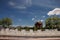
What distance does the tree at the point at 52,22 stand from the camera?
5.25ft

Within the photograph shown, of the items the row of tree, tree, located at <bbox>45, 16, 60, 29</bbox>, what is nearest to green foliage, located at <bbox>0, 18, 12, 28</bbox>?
the row of tree

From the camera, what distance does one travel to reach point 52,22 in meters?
1.61

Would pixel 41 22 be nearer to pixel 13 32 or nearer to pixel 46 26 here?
pixel 46 26

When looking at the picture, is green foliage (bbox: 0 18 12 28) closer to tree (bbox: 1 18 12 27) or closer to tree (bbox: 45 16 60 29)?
tree (bbox: 1 18 12 27)

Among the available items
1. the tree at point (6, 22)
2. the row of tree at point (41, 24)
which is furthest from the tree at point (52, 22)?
the tree at point (6, 22)

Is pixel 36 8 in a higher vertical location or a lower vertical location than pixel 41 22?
higher

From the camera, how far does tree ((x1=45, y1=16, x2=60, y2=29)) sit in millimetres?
1602

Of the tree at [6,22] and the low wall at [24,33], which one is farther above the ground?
the tree at [6,22]

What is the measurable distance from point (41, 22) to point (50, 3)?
18cm

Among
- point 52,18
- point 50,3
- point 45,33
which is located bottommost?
point 45,33

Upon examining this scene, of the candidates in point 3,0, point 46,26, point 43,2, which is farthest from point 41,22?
point 3,0

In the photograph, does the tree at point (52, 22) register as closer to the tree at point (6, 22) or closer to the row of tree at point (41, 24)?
the row of tree at point (41, 24)

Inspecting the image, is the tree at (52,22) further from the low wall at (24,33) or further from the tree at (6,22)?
the tree at (6,22)

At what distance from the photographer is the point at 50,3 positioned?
1.62m
